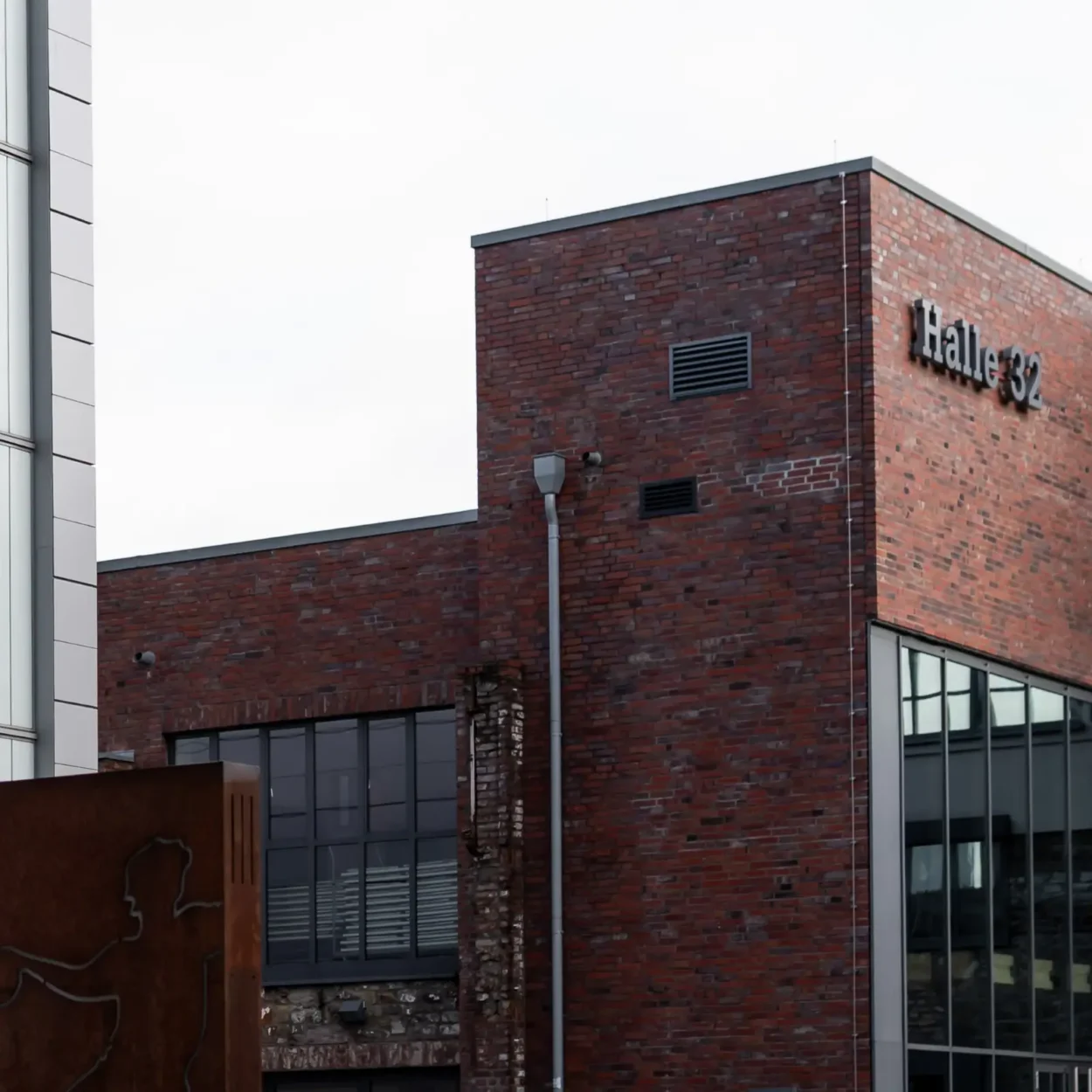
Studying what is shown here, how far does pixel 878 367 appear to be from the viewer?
2459 centimetres

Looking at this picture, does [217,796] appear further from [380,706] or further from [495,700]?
[380,706]

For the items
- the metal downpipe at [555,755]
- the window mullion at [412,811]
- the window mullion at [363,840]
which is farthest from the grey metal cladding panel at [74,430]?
the window mullion at [363,840]

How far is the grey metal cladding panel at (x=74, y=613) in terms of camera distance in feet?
56.4

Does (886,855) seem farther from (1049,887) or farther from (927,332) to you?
(927,332)

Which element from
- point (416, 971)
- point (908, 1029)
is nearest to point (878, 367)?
point (908, 1029)

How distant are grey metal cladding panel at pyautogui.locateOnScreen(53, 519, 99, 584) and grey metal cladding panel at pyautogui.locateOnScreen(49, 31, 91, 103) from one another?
310cm

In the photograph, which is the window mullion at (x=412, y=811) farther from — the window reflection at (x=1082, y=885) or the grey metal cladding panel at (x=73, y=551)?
the grey metal cladding panel at (x=73, y=551)

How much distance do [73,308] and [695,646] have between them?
9.11 metres

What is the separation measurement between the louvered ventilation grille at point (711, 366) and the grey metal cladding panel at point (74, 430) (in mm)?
8919

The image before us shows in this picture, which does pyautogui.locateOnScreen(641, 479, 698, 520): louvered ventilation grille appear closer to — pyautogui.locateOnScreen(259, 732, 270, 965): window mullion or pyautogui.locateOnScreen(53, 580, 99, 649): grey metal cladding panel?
pyautogui.locateOnScreen(259, 732, 270, 965): window mullion

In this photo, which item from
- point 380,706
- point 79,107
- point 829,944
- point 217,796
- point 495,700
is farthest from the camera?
point 380,706

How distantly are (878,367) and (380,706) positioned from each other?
264 inches

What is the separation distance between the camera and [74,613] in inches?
682

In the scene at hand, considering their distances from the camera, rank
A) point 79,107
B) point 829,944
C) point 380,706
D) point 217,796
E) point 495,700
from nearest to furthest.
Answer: point 217,796 → point 79,107 → point 829,944 → point 495,700 → point 380,706
